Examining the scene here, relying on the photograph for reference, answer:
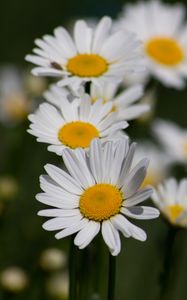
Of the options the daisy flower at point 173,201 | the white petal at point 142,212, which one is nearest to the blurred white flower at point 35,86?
the daisy flower at point 173,201

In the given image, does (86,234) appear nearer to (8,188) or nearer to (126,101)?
(126,101)

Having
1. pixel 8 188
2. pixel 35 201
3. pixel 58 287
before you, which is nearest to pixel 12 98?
pixel 35 201

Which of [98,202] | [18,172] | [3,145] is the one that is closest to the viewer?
[98,202]

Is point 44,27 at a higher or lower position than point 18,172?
higher

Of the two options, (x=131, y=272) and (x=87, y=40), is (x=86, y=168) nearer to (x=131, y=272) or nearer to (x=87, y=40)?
(x=87, y=40)

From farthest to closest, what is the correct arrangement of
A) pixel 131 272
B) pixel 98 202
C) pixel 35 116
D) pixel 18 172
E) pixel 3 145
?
pixel 3 145
pixel 131 272
pixel 18 172
pixel 35 116
pixel 98 202

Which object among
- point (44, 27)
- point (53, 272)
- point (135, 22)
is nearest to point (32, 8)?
point (44, 27)
